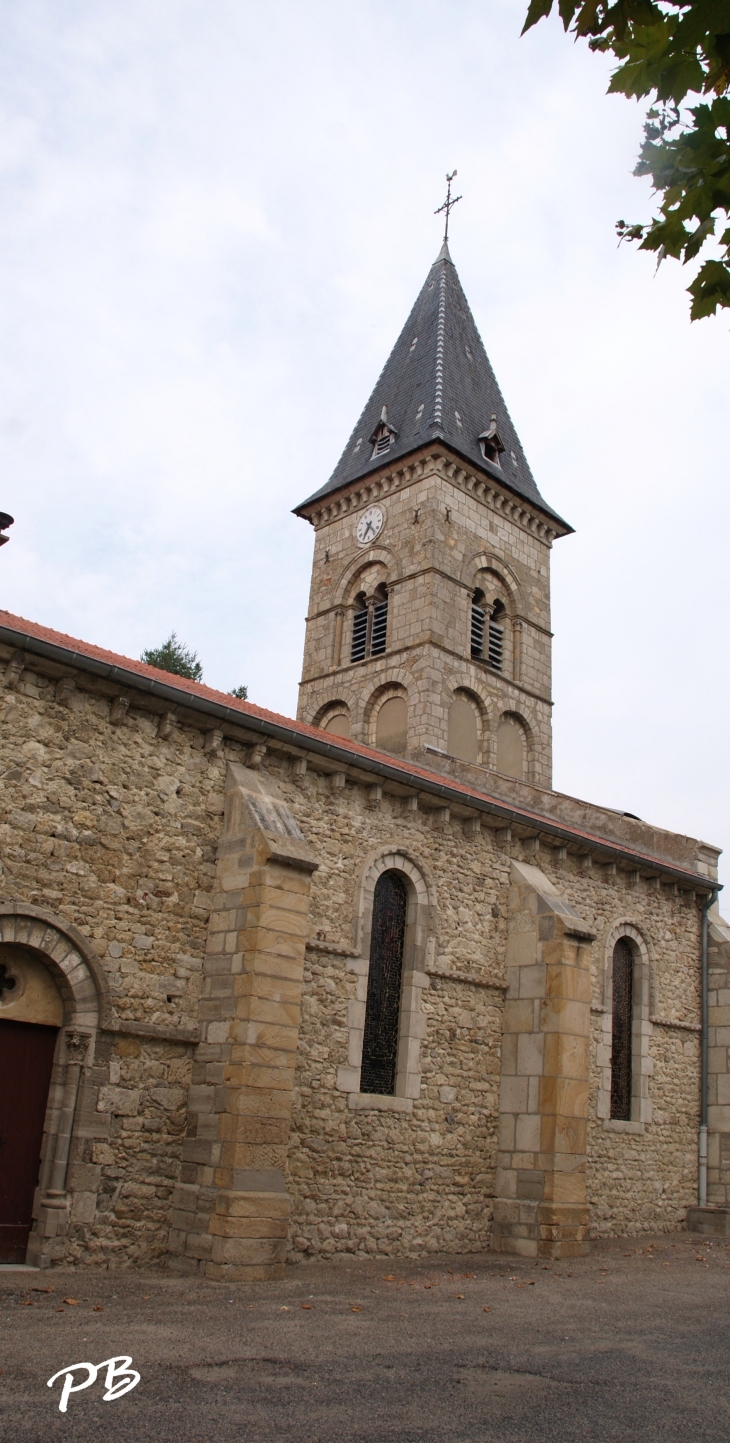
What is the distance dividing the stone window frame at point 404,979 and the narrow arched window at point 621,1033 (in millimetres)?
4302

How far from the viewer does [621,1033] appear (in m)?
16.0

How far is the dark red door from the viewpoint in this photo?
9297 mm

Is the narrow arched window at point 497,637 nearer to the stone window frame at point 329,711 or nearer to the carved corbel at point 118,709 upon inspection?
the stone window frame at point 329,711

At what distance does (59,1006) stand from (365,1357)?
4378 millimetres

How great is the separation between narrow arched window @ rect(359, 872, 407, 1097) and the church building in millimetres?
33

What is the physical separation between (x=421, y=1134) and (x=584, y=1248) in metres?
2.45

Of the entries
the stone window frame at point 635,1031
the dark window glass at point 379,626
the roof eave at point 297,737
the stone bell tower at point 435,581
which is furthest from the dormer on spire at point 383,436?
the stone window frame at point 635,1031

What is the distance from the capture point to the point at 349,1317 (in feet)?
26.4

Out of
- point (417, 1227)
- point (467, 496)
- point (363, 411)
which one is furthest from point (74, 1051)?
point (363, 411)

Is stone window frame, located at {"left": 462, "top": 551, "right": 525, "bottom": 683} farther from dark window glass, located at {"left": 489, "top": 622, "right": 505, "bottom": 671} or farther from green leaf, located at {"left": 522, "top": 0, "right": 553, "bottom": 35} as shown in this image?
green leaf, located at {"left": 522, "top": 0, "right": 553, "bottom": 35}

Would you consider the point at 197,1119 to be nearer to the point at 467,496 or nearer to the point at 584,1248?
the point at 584,1248

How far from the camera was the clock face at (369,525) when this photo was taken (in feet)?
80.7

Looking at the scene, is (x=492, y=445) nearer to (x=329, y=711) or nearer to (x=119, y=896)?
(x=329, y=711)

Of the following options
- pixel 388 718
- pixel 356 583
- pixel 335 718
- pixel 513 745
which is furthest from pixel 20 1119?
pixel 356 583
